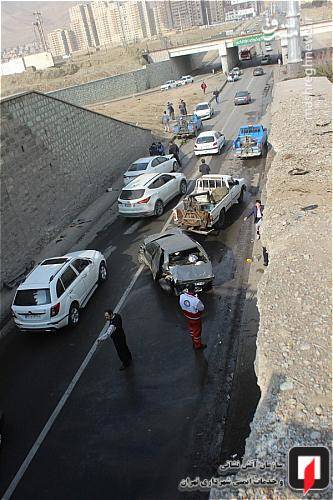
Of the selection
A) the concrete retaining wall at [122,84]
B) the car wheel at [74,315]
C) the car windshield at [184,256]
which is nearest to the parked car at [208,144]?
the car windshield at [184,256]

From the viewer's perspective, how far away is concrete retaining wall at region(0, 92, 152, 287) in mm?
17484

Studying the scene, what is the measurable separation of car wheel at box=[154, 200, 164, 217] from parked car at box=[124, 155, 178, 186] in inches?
→ 157

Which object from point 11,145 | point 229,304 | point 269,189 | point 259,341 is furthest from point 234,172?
point 259,341

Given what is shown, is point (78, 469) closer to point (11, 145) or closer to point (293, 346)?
point (293, 346)

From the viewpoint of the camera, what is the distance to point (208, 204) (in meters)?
17.8

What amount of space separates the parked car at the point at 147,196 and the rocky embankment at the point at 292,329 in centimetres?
474

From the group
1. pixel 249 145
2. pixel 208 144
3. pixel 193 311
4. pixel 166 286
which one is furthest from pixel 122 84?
pixel 193 311

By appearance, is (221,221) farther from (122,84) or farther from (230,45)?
(230,45)

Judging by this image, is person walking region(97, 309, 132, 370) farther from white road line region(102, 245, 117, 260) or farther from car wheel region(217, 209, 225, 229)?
car wheel region(217, 209, 225, 229)

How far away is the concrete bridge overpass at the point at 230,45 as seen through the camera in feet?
239

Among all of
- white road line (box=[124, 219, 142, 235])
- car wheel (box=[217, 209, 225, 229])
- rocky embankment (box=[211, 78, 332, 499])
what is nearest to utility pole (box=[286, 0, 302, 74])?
rocky embankment (box=[211, 78, 332, 499])

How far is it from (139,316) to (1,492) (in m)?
5.62

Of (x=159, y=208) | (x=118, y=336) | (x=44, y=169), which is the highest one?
(x=44, y=169)

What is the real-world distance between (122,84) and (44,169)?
5544 centimetres
